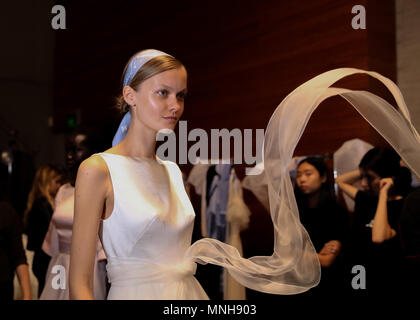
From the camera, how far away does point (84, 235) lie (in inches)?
47.1

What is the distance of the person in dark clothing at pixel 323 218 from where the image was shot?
290 cm

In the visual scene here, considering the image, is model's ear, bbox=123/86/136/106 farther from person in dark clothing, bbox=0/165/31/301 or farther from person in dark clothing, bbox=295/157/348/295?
person in dark clothing, bbox=295/157/348/295

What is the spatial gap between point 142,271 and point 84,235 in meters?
0.20

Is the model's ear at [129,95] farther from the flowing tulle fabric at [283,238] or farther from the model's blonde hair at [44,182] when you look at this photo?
the model's blonde hair at [44,182]

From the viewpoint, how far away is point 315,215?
2.98m

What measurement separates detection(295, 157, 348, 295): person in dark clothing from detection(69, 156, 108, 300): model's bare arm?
1.88m

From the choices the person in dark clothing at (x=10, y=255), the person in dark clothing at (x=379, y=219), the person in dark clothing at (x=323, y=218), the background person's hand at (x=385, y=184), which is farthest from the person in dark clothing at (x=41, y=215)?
the background person's hand at (x=385, y=184)

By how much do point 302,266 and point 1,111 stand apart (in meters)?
7.24

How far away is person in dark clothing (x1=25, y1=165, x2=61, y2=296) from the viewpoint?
343 centimetres

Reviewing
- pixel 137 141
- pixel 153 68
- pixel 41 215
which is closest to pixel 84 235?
pixel 137 141

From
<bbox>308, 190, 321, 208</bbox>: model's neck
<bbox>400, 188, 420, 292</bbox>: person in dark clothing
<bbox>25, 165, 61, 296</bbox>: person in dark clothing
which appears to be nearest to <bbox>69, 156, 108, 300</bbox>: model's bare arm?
<bbox>400, 188, 420, 292</bbox>: person in dark clothing
